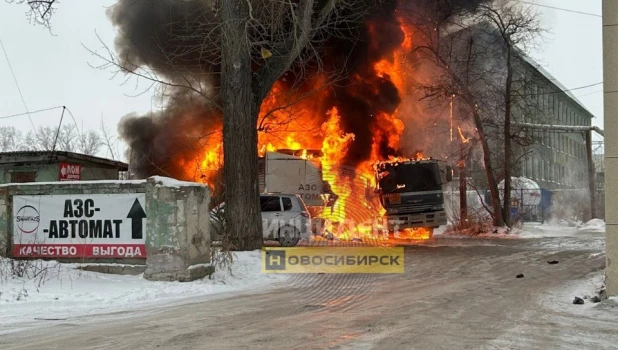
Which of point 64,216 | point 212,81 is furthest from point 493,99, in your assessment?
point 64,216

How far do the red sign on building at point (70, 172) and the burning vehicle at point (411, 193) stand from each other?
1064cm

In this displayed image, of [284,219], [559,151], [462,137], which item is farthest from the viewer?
[559,151]

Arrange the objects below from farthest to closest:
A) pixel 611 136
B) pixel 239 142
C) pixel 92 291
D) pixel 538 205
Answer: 1. pixel 538 205
2. pixel 239 142
3. pixel 92 291
4. pixel 611 136

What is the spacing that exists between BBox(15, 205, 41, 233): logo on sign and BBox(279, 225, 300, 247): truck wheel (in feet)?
22.0

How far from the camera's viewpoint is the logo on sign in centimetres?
1070

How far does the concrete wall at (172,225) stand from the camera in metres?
9.88

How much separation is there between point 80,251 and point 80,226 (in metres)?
0.45

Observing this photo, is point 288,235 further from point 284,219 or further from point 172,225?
point 172,225

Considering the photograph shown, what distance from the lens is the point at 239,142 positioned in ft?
42.9

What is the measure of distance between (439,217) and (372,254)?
6.56m

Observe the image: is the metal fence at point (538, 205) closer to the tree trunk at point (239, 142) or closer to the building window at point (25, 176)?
the tree trunk at point (239, 142)

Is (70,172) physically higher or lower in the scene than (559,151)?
lower

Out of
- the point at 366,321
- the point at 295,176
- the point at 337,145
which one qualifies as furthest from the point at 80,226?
the point at 337,145

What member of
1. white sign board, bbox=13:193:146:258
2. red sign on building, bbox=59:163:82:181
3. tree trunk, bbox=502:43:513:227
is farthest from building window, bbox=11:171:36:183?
tree trunk, bbox=502:43:513:227
